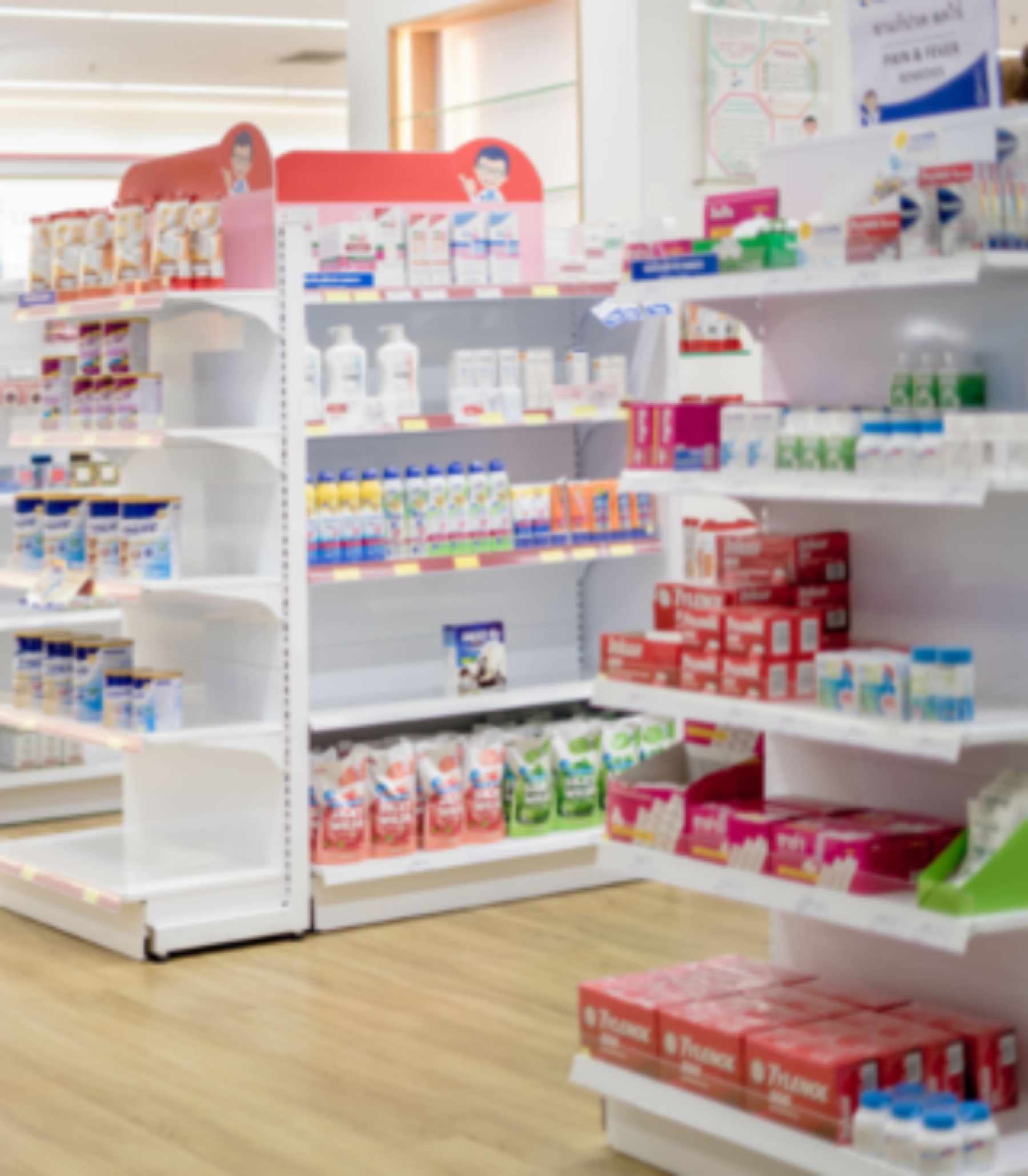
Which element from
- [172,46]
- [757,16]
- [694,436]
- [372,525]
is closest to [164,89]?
[172,46]

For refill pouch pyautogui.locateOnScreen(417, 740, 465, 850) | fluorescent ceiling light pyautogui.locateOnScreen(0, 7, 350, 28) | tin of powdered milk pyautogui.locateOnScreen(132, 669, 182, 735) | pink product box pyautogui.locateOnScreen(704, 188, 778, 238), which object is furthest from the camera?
fluorescent ceiling light pyautogui.locateOnScreen(0, 7, 350, 28)

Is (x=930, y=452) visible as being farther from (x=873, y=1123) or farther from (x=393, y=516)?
(x=393, y=516)

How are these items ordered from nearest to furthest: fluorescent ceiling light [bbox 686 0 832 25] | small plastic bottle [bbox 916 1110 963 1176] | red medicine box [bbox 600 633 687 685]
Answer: small plastic bottle [bbox 916 1110 963 1176] → red medicine box [bbox 600 633 687 685] → fluorescent ceiling light [bbox 686 0 832 25]

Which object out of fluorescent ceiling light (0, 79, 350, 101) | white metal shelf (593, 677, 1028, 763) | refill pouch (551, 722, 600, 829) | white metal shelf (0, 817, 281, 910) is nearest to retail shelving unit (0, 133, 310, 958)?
white metal shelf (0, 817, 281, 910)

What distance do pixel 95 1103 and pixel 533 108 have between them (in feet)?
14.6

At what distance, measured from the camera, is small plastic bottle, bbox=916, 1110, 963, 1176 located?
9.56ft

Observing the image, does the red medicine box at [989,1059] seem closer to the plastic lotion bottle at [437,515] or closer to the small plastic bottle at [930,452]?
the small plastic bottle at [930,452]

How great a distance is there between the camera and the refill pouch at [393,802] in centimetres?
550

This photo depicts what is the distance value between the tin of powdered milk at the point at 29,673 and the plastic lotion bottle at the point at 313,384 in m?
1.10

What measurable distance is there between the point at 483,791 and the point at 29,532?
5.23ft

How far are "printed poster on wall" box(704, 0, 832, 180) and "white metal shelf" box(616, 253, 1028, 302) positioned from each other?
9.83 ft

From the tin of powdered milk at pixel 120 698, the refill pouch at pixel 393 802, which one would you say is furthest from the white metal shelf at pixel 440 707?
the tin of powdered milk at pixel 120 698

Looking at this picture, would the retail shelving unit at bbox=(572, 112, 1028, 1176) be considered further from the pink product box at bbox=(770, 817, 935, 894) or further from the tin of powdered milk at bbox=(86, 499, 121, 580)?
the tin of powdered milk at bbox=(86, 499, 121, 580)

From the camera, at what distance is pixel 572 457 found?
254 inches
